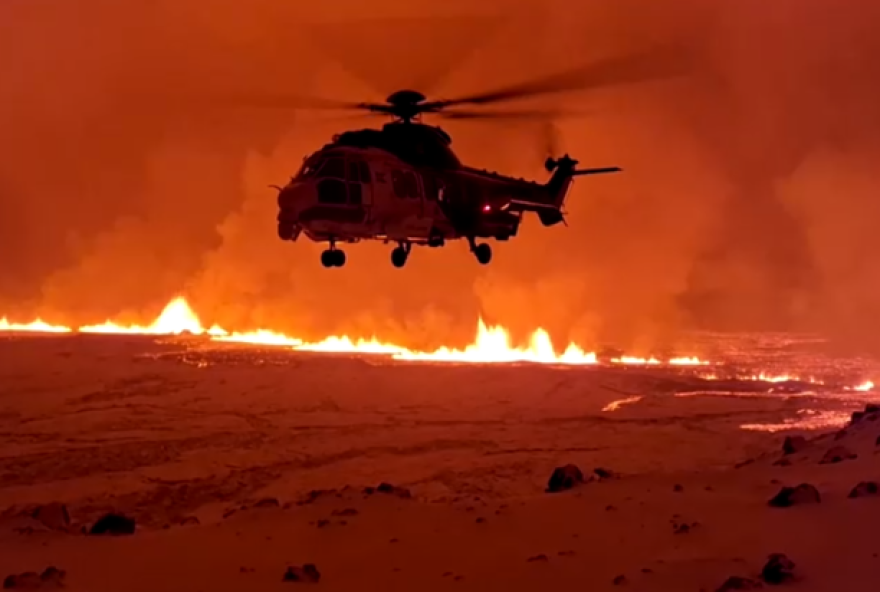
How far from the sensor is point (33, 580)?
6.22 m

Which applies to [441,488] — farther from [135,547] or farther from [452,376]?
[452,376]

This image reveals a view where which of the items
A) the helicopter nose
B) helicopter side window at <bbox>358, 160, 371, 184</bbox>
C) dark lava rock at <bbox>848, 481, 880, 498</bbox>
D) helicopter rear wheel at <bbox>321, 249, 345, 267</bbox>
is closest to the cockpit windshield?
the helicopter nose

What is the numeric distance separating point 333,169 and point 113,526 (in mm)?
7742

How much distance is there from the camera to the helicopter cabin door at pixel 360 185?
14648mm

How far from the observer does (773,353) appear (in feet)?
177

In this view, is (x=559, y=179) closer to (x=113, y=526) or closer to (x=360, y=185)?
(x=360, y=185)

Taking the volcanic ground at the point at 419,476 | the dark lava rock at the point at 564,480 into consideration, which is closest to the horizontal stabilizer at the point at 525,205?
the volcanic ground at the point at 419,476

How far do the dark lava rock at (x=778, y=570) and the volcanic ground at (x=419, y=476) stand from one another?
0.05ft

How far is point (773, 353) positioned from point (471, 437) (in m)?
42.0

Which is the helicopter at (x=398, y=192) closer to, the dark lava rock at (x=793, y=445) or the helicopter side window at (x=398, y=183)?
the helicopter side window at (x=398, y=183)

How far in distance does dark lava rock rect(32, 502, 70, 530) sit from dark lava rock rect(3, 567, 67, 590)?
2567 millimetres

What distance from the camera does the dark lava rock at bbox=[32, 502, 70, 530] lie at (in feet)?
29.1

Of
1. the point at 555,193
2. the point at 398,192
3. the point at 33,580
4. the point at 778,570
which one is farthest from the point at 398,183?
the point at 778,570

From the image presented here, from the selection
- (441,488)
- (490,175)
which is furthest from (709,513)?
(490,175)
